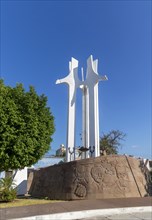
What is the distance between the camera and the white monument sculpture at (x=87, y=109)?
22.3 m

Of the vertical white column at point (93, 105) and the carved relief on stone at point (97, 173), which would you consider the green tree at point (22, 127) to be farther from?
the vertical white column at point (93, 105)

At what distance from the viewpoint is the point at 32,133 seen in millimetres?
15609

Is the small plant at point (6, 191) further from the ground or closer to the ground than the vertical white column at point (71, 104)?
closer to the ground

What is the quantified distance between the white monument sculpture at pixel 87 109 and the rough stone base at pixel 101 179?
6.32 meters

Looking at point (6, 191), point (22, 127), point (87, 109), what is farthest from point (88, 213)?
point (87, 109)

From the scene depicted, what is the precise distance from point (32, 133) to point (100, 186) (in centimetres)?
508

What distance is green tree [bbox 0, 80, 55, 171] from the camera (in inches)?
584

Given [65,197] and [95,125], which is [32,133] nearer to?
[65,197]

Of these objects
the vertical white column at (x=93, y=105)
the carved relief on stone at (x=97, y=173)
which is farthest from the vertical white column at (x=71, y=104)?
the carved relief on stone at (x=97, y=173)

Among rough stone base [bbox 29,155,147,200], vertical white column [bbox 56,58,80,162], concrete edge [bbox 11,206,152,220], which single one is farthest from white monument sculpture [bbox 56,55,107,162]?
concrete edge [bbox 11,206,152,220]

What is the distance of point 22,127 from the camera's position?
49.9 feet

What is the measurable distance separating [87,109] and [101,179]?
1057 cm

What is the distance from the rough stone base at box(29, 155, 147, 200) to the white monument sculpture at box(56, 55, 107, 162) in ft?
20.7

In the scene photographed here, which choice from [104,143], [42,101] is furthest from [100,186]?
[104,143]
